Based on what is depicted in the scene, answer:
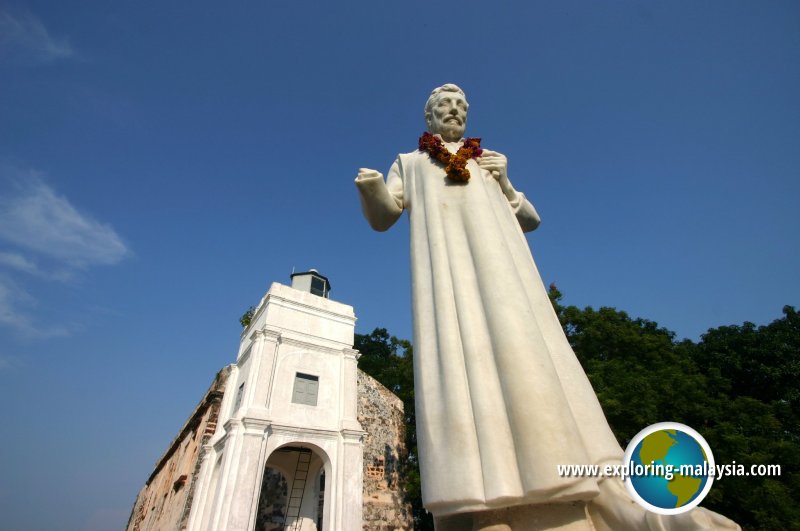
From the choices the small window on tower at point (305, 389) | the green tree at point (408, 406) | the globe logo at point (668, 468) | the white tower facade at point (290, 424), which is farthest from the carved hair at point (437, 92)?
the small window on tower at point (305, 389)

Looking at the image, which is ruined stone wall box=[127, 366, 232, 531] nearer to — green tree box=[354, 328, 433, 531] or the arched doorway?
the arched doorway

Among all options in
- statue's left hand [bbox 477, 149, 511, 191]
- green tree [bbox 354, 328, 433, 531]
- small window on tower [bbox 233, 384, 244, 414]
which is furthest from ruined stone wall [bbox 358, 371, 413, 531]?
statue's left hand [bbox 477, 149, 511, 191]

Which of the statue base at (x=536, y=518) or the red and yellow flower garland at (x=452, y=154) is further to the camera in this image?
the red and yellow flower garland at (x=452, y=154)

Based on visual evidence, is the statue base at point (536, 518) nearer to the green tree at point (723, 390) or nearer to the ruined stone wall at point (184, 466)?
the green tree at point (723, 390)

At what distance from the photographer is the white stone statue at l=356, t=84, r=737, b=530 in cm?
142

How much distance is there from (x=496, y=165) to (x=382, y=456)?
12.5 meters

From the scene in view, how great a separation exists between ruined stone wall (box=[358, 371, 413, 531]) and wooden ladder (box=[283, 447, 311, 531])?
247 centimetres

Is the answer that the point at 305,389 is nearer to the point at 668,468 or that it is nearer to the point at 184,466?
the point at 184,466

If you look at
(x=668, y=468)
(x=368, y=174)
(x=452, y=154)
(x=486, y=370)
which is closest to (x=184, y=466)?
(x=368, y=174)

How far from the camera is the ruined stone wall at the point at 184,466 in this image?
12.4 m

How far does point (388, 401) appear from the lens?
14.9 metres

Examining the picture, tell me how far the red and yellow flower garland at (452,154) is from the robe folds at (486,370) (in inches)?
2.4

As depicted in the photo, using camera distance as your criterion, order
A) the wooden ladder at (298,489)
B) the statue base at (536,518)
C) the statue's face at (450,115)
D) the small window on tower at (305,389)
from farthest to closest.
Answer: the wooden ladder at (298,489)
the small window on tower at (305,389)
the statue's face at (450,115)
the statue base at (536,518)

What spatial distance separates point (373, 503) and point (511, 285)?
12.1 meters
